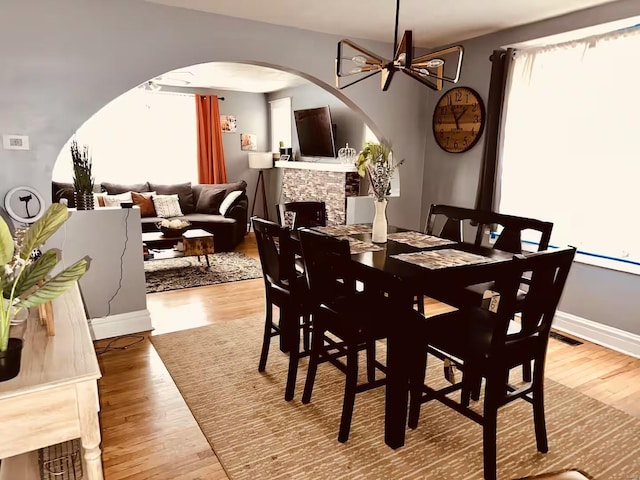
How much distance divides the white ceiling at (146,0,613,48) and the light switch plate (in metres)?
1.30

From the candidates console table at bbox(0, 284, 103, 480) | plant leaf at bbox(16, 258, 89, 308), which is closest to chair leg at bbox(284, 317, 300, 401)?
console table at bbox(0, 284, 103, 480)

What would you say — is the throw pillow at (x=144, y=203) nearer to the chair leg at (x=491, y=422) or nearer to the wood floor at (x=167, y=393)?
the wood floor at (x=167, y=393)

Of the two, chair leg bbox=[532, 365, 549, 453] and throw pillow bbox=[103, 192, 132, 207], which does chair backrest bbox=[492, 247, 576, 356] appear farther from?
throw pillow bbox=[103, 192, 132, 207]

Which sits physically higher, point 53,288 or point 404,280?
point 53,288

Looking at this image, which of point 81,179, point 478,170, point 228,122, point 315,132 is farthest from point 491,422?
point 228,122

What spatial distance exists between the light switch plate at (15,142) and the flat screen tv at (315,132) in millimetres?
3695

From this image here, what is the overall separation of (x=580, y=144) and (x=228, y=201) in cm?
466

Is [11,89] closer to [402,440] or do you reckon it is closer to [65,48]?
[65,48]

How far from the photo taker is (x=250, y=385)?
8.65ft

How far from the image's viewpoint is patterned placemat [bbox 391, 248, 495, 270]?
2.15 m

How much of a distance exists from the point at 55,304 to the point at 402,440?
5.54 feet

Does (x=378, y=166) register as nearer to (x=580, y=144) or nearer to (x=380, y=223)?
(x=380, y=223)

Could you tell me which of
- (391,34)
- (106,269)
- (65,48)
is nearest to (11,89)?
(65,48)

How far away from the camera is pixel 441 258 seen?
2.29m
